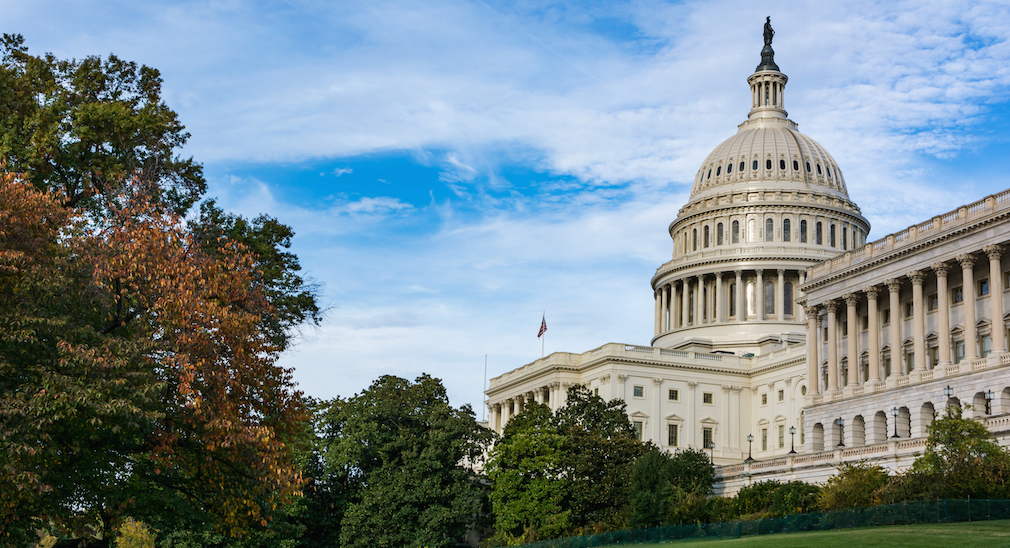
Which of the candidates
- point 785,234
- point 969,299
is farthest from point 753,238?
point 969,299

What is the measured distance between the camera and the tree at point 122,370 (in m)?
26.9

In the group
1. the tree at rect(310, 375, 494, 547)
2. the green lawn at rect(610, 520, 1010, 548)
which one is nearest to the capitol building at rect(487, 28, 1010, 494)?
the tree at rect(310, 375, 494, 547)

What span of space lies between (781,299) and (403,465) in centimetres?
6600

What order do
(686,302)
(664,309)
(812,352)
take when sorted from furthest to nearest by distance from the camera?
(664,309)
(686,302)
(812,352)

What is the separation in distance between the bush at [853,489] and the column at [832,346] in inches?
1052

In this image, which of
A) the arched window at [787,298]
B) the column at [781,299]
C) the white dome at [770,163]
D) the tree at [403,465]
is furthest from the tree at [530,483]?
the white dome at [770,163]

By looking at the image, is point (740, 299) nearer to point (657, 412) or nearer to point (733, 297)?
point (733, 297)

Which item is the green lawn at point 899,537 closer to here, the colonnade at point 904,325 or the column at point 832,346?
the colonnade at point 904,325

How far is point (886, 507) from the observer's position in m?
48.4

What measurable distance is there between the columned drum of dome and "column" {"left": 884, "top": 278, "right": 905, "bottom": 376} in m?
44.8

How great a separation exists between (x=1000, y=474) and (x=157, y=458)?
36584 millimetres

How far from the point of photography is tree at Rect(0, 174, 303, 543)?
1058 inches

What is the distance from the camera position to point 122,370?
27688mm

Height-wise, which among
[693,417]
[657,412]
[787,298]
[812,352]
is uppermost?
[787,298]
